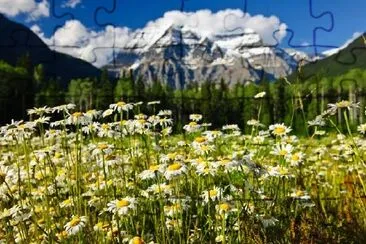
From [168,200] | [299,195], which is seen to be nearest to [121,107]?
[168,200]

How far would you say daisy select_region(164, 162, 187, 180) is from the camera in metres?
3.58

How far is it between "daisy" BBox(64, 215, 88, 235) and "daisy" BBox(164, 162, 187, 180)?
0.62 meters

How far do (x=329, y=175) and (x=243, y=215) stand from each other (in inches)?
135

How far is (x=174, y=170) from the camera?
3.63 m

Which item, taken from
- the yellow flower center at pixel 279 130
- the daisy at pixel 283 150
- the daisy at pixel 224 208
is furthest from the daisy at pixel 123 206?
the yellow flower center at pixel 279 130

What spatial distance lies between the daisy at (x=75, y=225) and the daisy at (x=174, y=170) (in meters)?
0.62

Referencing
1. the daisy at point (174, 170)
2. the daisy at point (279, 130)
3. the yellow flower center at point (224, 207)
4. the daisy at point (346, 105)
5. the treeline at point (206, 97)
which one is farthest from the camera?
the treeline at point (206, 97)

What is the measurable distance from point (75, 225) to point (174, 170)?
71 cm

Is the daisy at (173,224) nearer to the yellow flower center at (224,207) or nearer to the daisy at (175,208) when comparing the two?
the daisy at (175,208)

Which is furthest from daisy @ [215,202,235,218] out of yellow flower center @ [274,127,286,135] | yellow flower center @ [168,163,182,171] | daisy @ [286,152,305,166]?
yellow flower center @ [274,127,286,135]

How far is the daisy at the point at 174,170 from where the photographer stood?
11.7 ft

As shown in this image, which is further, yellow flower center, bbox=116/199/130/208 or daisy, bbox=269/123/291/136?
daisy, bbox=269/123/291/136

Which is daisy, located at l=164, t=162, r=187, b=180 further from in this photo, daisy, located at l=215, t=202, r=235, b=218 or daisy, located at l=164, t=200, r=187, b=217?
daisy, located at l=215, t=202, r=235, b=218

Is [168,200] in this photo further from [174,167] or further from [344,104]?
[344,104]
